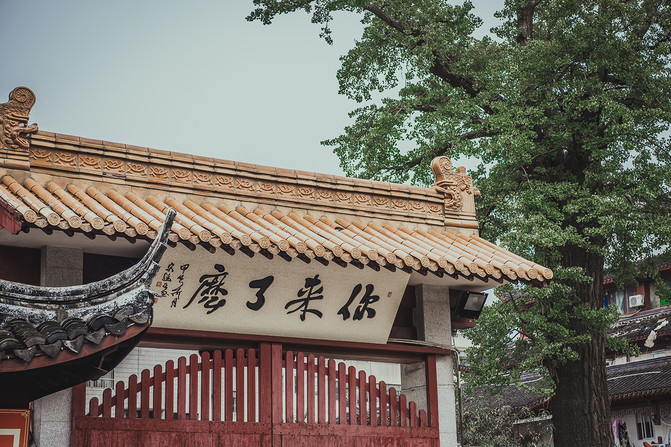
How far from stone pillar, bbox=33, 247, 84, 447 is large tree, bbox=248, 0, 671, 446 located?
8.08 m

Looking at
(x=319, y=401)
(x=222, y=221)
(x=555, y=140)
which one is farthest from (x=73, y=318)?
(x=555, y=140)

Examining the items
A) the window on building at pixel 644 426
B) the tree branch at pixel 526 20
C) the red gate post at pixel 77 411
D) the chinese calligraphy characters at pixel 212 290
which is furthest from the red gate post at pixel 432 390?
the window on building at pixel 644 426

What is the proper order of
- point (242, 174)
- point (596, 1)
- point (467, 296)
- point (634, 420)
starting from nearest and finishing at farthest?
point (242, 174)
point (467, 296)
point (596, 1)
point (634, 420)

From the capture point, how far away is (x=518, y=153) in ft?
49.4

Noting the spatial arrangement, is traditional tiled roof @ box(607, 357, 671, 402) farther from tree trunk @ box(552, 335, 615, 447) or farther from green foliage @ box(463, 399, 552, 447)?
tree trunk @ box(552, 335, 615, 447)

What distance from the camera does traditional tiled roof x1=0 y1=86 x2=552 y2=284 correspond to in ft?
24.3

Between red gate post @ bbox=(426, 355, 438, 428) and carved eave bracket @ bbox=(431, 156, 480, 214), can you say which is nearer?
red gate post @ bbox=(426, 355, 438, 428)

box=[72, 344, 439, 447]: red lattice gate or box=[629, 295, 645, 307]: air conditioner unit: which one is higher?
box=[629, 295, 645, 307]: air conditioner unit

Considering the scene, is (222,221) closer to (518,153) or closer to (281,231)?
(281,231)

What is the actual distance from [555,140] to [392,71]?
13.5ft

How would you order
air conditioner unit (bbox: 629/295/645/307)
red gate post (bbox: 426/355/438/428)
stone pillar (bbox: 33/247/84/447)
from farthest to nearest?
air conditioner unit (bbox: 629/295/645/307) < red gate post (bbox: 426/355/438/428) < stone pillar (bbox: 33/247/84/447)

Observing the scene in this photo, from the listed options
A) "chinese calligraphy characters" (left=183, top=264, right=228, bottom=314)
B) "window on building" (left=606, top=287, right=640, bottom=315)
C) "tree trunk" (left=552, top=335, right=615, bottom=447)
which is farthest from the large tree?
"window on building" (left=606, top=287, right=640, bottom=315)

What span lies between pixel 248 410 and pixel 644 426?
15.5 m

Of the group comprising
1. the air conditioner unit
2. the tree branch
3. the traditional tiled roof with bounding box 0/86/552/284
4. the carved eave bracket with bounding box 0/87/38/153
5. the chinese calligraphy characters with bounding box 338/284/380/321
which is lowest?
the chinese calligraphy characters with bounding box 338/284/380/321
